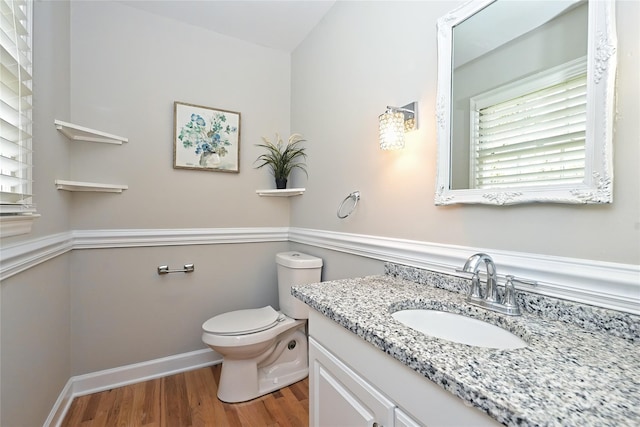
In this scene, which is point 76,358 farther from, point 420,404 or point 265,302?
point 420,404

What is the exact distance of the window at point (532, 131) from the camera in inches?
30.3

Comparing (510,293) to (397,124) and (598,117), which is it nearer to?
(598,117)

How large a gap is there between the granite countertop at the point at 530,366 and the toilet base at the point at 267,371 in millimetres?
1096

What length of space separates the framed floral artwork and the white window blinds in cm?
86

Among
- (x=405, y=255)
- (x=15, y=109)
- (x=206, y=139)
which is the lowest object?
(x=405, y=255)

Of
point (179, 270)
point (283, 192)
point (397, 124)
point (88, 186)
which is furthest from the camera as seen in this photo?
point (283, 192)

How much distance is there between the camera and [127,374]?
1.81 meters

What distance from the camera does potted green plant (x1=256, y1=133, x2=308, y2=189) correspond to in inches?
86.2

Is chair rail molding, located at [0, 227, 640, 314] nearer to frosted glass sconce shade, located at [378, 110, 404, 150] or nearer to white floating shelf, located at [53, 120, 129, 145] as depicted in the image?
frosted glass sconce shade, located at [378, 110, 404, 150]

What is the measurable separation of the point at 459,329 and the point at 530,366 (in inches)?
13.4

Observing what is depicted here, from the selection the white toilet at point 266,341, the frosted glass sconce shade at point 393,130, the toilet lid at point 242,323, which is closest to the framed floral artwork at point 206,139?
the white toilet at point 266,341

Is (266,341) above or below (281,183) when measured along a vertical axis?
below

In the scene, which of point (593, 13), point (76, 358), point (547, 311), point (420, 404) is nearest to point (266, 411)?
point (76, 358)

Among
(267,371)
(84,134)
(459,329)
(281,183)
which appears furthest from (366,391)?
(84,134)
